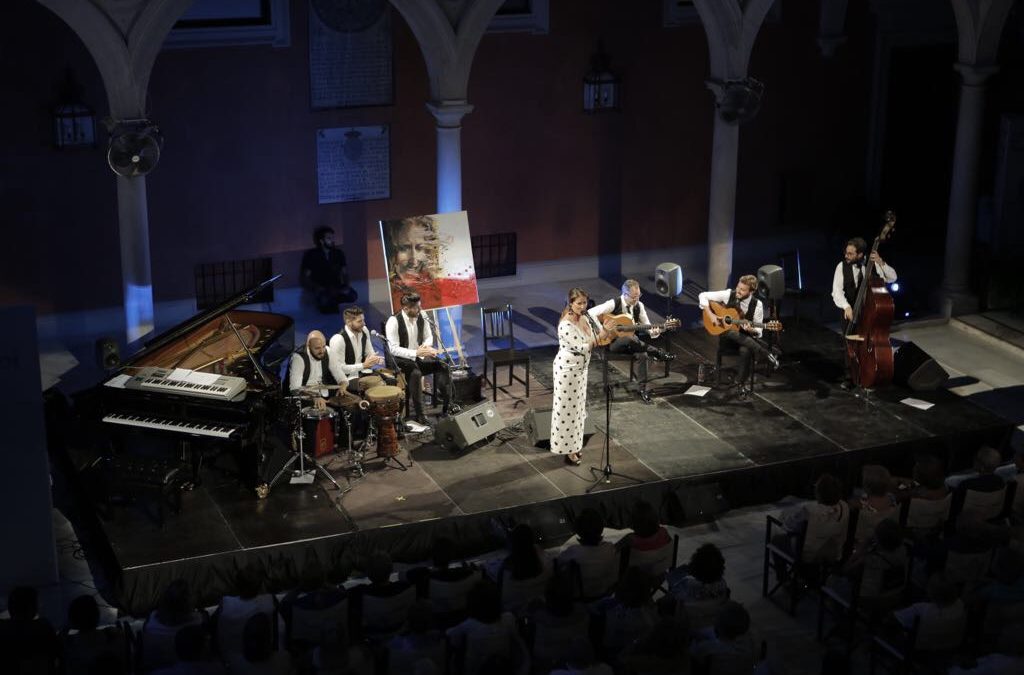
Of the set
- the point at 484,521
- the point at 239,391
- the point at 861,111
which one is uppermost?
the point at 861,111

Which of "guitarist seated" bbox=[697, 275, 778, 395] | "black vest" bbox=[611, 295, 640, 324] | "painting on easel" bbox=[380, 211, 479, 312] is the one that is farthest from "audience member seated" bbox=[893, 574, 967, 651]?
"painting on easel" bbox=[380, 211, 479, 312]

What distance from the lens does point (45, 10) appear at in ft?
45.1

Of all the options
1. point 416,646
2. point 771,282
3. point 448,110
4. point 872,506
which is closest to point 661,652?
point 416,646

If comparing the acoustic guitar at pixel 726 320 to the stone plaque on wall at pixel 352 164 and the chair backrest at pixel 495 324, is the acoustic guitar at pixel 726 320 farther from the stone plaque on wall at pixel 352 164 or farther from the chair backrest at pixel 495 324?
the stone plaque on wall at pixel 352 164

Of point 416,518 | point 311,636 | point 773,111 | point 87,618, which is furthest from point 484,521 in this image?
point 773,111

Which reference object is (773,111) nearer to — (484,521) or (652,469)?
(652,469)

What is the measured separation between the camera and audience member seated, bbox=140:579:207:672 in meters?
8.18

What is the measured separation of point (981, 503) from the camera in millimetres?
10031

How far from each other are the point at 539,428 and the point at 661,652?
14.3ft

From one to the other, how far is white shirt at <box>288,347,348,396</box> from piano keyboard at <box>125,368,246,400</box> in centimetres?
89

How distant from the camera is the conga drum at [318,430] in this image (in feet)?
37.3

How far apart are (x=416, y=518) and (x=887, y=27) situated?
9.86 metres

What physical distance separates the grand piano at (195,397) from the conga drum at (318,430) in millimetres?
412

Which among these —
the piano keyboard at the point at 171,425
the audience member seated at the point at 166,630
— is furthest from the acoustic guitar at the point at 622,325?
the audience member seated at the point at 166,630
